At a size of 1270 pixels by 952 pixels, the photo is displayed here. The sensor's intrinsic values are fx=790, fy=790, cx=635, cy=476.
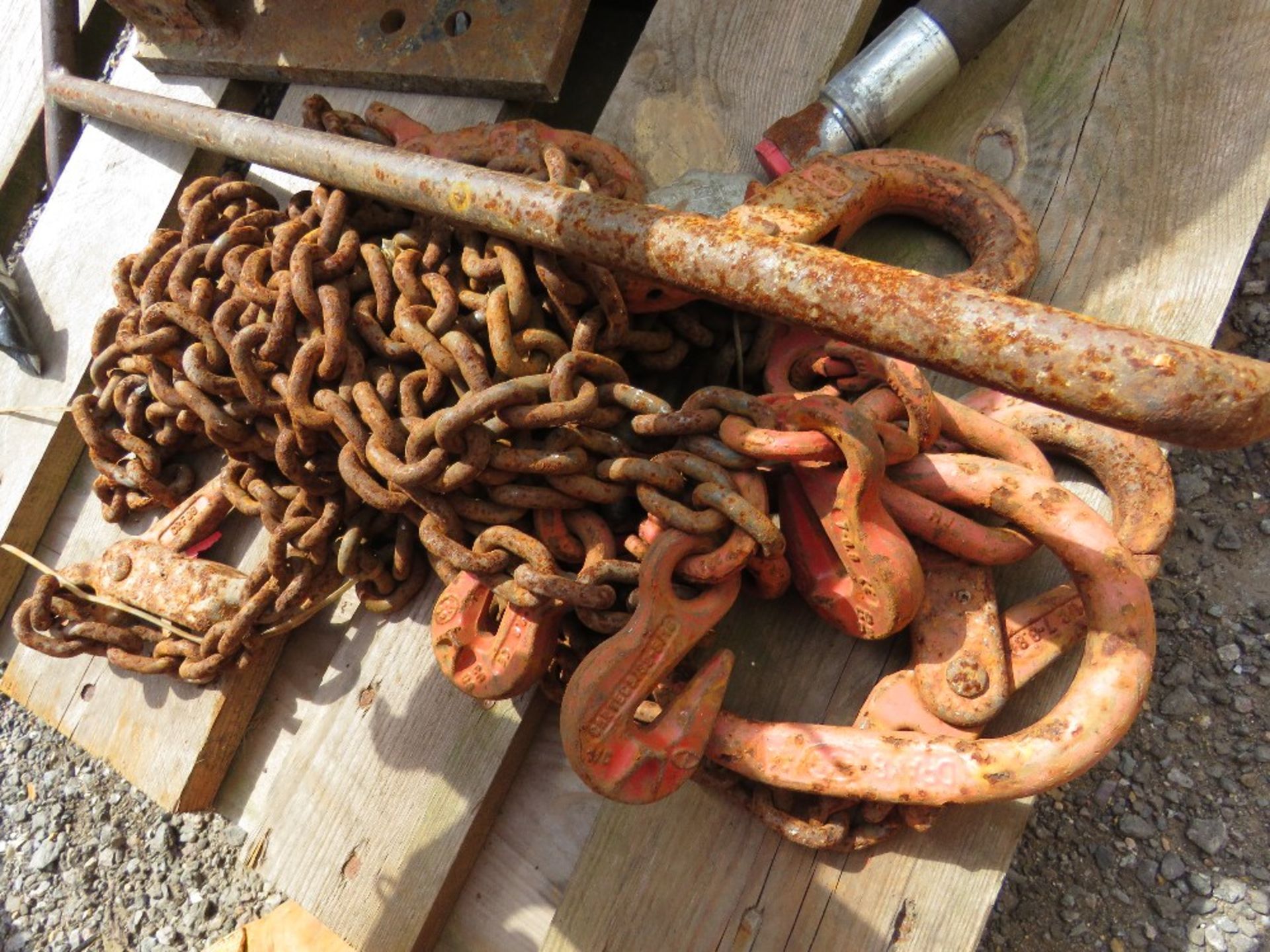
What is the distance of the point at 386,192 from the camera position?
1533 millimetres

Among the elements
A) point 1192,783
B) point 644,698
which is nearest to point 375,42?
point 644,698

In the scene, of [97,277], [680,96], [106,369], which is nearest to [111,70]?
[97,277]

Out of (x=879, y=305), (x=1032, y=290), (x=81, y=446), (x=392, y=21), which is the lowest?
(x=81, y=446)

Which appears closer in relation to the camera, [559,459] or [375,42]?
[559,459]

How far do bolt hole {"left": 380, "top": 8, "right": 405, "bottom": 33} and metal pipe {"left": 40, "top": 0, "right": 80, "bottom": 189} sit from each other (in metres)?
1.11

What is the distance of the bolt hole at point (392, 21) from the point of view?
2.05m

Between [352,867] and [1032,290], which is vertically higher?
[1032,290]

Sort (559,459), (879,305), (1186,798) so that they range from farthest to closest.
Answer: (1186,798)
(559,459)
(879,305)

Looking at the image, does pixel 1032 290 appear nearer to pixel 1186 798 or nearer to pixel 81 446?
pixel 1186 798

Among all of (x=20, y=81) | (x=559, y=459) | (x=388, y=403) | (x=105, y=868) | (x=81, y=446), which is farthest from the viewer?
(x=105, y=868)

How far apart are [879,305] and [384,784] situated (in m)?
1.41

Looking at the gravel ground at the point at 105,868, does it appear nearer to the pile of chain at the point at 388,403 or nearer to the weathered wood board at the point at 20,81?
the pile of chain at the point at 388,403

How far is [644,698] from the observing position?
1.23 m

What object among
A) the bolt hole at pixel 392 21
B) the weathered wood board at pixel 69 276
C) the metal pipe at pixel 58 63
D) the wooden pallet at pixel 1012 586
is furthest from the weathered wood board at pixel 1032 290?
the metal pipe at pixel 58 63
